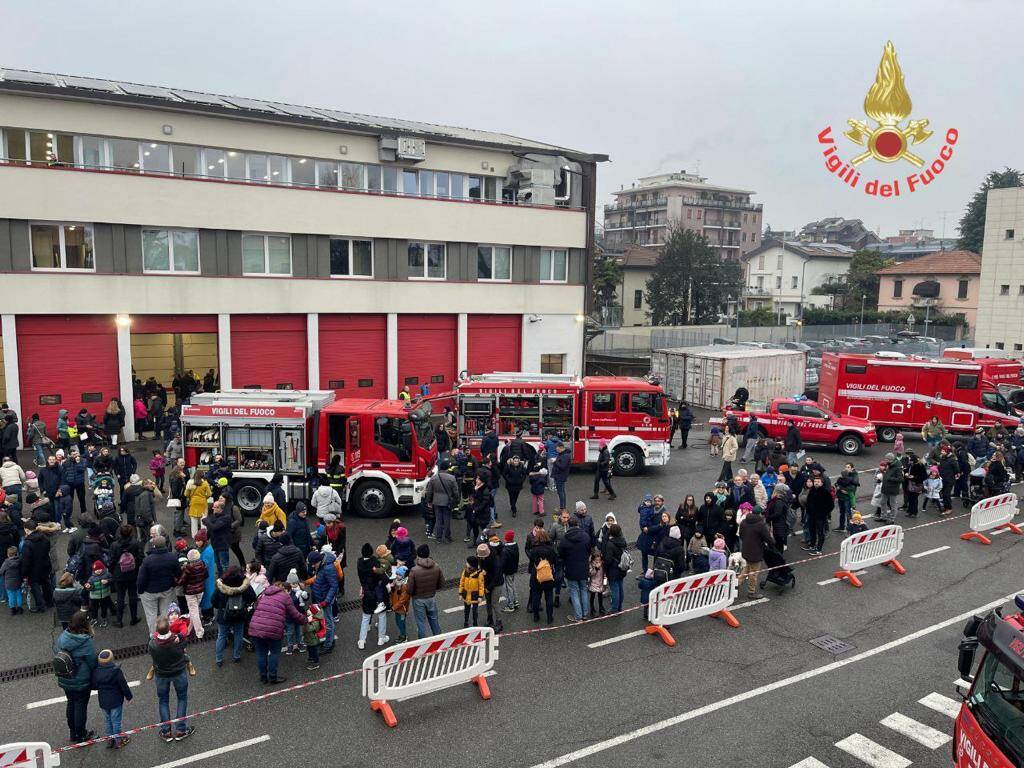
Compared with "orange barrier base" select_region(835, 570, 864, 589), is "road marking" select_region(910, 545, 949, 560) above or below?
below

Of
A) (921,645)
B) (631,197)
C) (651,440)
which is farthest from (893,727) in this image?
(631,197)

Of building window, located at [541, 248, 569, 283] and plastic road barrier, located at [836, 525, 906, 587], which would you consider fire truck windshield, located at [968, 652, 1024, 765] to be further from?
building window, located at [541, 248, 569, 283]

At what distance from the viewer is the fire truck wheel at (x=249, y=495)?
16.7m

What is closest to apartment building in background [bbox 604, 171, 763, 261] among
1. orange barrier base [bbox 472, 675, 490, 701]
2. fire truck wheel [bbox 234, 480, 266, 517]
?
fire truck wheel [bbox 234, 480, 266, 517]

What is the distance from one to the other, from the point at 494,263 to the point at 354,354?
7.38 metres

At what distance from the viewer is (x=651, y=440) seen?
69.4 feet

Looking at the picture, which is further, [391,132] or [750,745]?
[391,132]

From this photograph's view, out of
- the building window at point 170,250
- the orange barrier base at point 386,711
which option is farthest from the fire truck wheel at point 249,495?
the building window at point 170,250

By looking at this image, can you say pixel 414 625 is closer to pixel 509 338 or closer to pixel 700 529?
pixel 700 529

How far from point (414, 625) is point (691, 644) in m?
4.26

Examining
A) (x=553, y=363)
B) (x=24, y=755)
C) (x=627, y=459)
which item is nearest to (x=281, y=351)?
(x=553, y=363)

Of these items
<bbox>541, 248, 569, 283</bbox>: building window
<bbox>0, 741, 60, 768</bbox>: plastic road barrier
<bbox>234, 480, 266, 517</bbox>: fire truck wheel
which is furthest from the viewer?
<bbox>541, 248, 569, 283</bbox>: building window

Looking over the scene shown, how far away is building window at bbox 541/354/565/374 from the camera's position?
33938 mm

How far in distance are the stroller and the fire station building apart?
775 inches
